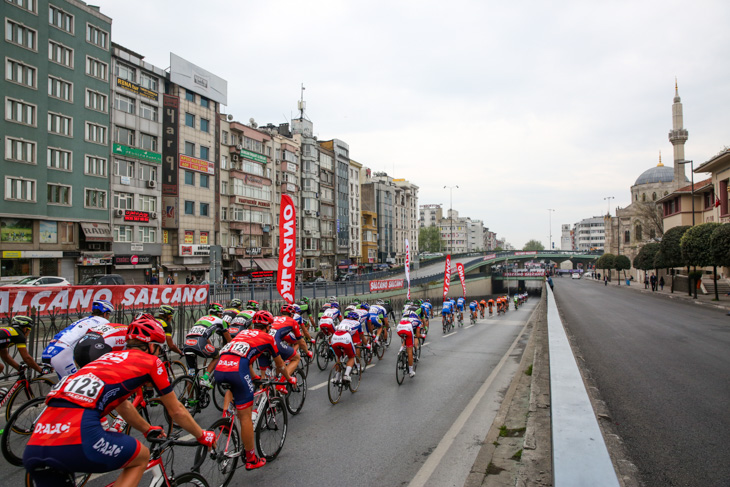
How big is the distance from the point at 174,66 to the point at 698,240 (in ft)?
145

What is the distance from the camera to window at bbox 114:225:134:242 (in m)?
35.1

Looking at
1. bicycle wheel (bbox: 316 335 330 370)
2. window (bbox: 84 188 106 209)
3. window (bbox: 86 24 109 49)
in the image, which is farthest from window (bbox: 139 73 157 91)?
bicycle wheel (bbox: 316 335 330 370)

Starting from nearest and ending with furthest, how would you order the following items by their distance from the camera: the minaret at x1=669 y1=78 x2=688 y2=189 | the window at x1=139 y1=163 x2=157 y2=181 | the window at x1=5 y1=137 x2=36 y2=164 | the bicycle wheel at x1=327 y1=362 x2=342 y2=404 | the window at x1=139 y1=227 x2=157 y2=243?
the bicycle wheel at x1=327 y1=362 x2=342 y2=404, the window at x1=5 y1=137 x2=36 y2=164, the window at x1=139 y1=227 x2=157 y2=243, the window at x1=139 y1=163 x2=157 y2=181, the minaret at x1=669 y1=78 x2=688 y2=189

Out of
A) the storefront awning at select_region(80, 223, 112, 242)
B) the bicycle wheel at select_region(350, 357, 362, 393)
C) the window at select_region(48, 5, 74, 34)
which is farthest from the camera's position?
the storefront awning at select_region(80, 223, 112, 242)

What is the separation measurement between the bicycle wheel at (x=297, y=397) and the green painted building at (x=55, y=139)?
26924mm

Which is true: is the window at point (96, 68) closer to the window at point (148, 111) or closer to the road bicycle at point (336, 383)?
the window at point (148, 111)

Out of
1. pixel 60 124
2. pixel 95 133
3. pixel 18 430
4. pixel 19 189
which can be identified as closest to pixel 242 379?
pixel 18 430

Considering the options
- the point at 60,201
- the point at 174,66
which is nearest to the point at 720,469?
the point at 60,201

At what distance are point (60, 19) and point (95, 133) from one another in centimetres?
784

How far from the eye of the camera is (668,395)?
802cm

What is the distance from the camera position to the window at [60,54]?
30.5 m

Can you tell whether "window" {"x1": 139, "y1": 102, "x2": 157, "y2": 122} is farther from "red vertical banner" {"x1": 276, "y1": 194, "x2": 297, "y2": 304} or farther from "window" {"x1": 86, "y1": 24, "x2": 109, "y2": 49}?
"red vertical banner" {"x1": 276, "y1": 194, "x2": 297, "y2": 304}

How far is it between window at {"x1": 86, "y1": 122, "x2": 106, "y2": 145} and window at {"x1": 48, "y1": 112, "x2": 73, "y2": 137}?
4.15 ft

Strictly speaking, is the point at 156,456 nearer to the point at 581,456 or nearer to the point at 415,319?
the point at 581,456
